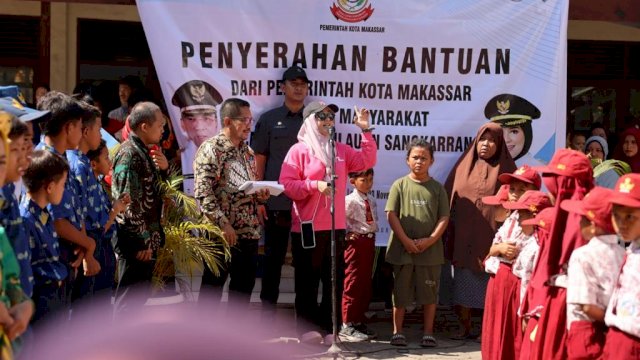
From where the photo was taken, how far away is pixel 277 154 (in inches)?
310

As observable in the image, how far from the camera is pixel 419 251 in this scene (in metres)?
7.70

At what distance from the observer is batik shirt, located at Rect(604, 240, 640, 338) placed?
420cm

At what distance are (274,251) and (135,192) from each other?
165 centimetres

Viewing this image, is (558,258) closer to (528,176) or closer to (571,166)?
(571,166)

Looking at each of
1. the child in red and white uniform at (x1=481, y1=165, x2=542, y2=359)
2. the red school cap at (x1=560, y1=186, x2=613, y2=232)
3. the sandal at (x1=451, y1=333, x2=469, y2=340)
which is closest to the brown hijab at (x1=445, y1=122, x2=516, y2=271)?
the sandal at (x1=451, y1=333, x2=469, y2=340)

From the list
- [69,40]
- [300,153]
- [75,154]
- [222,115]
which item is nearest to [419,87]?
[300,153]

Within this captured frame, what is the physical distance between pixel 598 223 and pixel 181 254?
3.40 meters

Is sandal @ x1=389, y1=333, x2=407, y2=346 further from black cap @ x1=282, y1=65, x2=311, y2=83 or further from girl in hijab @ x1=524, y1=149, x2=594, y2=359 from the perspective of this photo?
girl in hijab @ x1=524, y1=149, x2=594, y2=359

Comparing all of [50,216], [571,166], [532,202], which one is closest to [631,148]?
[532,202]

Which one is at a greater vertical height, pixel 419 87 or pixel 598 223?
pixel 419 87

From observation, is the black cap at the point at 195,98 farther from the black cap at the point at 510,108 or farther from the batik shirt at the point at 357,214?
the black cap at the point at 510,108

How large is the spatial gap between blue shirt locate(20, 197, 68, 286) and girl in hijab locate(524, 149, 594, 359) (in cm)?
253

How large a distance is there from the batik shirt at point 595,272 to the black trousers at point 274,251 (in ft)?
11.4

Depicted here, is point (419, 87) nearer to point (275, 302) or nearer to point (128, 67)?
point (275, 302)
